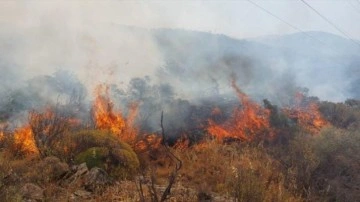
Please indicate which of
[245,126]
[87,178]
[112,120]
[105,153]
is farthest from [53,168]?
[245,126]

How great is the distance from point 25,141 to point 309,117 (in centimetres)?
977

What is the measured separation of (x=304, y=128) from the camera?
12.8m

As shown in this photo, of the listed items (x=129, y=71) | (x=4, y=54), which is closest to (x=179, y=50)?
(x=129, y=71)

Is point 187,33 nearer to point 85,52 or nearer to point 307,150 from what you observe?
point 85,52

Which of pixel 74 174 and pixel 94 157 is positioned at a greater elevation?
pixel 94 157

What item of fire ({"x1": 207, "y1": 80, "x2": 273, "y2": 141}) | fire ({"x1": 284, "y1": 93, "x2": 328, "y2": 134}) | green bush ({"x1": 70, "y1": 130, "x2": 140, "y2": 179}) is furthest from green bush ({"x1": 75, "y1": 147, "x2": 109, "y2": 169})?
fire ({"x1": 284, "y1": 93, "x2": 328, "y2": 134})

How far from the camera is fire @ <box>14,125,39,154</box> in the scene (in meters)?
9.88

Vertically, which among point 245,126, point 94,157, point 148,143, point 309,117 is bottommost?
point 148,143

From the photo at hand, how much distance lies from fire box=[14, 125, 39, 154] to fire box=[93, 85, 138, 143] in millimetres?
1769

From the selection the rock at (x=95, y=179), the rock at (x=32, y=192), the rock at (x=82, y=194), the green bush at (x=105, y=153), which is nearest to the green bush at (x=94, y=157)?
the green bush at (x=105, y=153)

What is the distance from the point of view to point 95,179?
7.48 metres

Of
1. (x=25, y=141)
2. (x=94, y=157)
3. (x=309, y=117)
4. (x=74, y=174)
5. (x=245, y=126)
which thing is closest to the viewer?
(x=74, y=174)

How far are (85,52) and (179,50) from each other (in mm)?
7948

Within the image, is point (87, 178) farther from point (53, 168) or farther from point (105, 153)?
point (105, 153)
